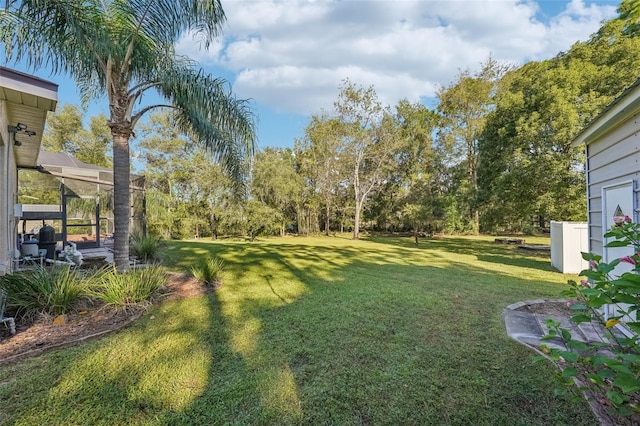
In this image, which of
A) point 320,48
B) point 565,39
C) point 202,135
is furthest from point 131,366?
point 565,39

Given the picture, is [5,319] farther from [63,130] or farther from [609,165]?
[63,130]

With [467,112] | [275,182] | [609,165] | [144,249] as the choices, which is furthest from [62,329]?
[467,112]

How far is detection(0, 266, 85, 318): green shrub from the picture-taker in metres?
3.50

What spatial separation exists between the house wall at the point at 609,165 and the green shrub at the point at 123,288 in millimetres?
5865

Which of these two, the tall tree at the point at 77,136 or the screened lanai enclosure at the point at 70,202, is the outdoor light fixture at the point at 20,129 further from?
the tall tree at the point at 77,136

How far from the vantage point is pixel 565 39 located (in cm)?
1077

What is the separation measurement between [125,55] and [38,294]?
365 cm

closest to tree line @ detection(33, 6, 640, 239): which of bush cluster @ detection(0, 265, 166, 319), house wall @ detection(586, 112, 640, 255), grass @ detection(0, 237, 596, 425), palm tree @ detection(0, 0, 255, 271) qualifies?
palm tree @ detection(0, 0, 255, 271)

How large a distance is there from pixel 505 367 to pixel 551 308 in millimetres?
2350

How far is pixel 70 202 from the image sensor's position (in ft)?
28.8

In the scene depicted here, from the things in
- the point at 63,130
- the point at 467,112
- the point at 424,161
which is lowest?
the point at 424,161

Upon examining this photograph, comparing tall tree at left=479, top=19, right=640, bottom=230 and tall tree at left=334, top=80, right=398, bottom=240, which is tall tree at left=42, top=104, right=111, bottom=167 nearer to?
tall tree at left=334, top=80, right=398, bottom=240

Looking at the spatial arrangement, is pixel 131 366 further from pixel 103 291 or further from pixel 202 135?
pixel 202 135

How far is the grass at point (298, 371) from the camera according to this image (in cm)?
197
